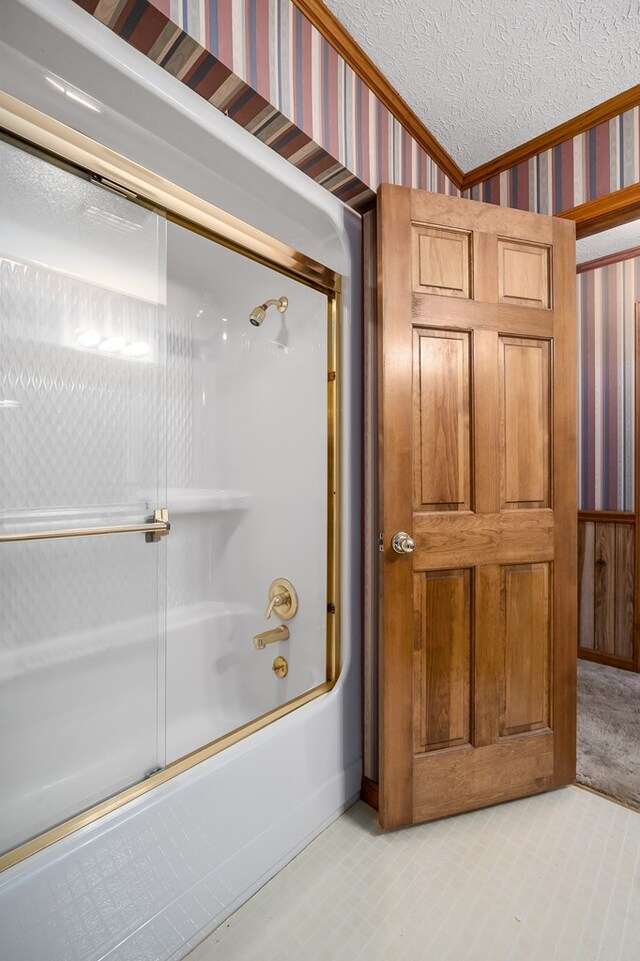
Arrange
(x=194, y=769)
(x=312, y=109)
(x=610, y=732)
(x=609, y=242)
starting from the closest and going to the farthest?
(x=194, y=769)
(x=312, y=109)
(x=610, y=732)
(x=609, y=242)

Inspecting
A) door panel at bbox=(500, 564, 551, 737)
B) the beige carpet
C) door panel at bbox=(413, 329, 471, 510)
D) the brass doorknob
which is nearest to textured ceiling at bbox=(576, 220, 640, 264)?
door panel at bbox=(413, 329, 471, 510)

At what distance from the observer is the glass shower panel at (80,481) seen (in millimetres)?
1356

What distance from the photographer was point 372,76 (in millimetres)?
1576

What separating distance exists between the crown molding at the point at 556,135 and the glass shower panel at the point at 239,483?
1089 millimetres

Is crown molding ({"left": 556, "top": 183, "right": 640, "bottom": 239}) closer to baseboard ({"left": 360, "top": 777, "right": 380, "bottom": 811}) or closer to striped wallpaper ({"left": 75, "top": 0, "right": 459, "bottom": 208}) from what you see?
striped wallpaper ({"left": 75, "top": 0, "right": 459, "bottom": 208})

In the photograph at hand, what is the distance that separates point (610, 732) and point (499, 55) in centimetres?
265

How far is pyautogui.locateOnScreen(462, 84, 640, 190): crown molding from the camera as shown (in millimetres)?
1701

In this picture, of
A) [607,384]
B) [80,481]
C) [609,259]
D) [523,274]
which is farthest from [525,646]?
[609,259]

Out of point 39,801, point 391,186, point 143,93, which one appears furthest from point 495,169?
point 39,801

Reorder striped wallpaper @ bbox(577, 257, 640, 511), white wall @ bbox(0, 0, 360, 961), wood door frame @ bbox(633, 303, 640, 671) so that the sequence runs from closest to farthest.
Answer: white wall @ bbox(0, 0, 360, 961) → wood door frame @ bbox(633, 303, 640, 671) → striped wallpaper @ bbox(577, 257, 640, 511)

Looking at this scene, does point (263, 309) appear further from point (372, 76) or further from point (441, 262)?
point (372, 76)

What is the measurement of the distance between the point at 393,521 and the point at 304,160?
45.1 inches

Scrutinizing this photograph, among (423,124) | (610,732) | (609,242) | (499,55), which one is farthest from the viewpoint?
(609,242)

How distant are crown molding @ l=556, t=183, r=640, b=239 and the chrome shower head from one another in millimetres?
1135
